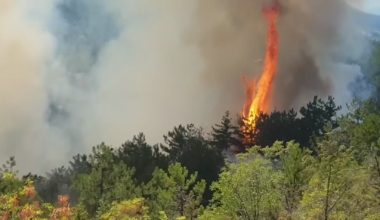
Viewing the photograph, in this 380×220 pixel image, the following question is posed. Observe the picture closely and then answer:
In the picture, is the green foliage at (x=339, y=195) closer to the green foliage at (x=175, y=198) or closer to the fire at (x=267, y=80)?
the green foliage at (x=175, y=198)

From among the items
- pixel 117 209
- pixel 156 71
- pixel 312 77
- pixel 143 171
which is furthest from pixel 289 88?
pixel 117 209

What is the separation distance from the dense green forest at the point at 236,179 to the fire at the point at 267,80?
16661mm

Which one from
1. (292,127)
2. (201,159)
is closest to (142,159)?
(201,159)

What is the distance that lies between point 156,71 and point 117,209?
6226 centimetres

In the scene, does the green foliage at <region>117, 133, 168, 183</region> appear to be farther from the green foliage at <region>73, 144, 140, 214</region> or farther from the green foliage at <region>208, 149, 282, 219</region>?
the green foliage at <region>208, 149, 282, 219</region>

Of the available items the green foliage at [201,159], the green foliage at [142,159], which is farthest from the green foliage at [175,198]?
the green foliage at [142,159]

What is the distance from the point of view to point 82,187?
111 ft

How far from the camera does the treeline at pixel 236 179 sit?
1952 cm

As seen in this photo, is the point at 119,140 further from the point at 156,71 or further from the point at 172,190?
the point at 172,190

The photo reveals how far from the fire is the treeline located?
1531 cm

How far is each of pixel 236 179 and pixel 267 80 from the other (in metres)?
55.0

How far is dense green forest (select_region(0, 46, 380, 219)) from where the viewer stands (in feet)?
64.1

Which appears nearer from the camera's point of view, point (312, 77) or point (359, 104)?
point (359, 104)

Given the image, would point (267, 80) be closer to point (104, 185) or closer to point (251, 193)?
point (104, 185)
